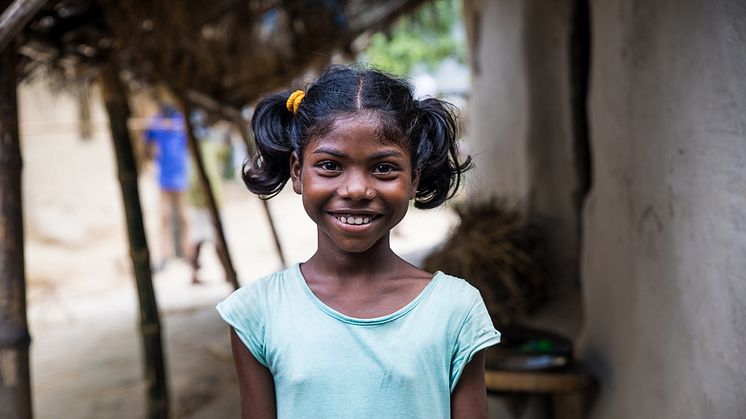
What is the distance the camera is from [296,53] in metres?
5.64

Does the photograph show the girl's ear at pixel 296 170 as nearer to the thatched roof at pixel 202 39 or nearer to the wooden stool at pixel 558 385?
the thatched roof at pixel 202 39

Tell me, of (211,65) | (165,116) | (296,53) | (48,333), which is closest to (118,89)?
(211,65)

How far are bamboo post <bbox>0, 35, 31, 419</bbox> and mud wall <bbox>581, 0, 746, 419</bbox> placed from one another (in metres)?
1.70

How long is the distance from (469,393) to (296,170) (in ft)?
1.62

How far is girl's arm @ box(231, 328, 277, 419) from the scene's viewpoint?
143 cm

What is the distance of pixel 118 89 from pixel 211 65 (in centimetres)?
129

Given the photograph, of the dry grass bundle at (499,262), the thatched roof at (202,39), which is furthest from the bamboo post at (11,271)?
the dry grass bundle at (499,262)

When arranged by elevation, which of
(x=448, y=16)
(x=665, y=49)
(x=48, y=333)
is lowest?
(x=48, y=333)

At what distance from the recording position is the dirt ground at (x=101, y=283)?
4.94 metres

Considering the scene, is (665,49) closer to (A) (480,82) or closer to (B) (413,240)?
(A) (480,82)

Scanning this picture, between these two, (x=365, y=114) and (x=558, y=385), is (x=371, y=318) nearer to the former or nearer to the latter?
(x=365, y=114)

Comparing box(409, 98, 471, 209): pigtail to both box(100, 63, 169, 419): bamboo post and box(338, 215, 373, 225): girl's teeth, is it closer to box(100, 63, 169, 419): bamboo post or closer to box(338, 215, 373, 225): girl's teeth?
box(338, 215, 373, 225): girl's teeth

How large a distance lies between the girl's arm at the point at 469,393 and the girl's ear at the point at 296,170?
43cm

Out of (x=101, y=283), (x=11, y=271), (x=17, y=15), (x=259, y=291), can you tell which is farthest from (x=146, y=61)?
(x=101, y=283)
